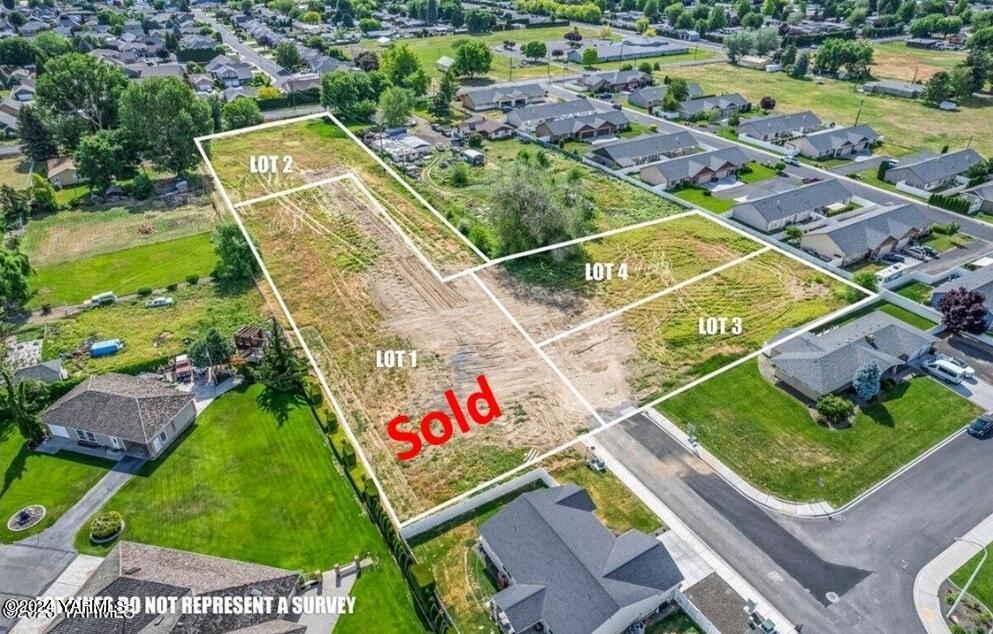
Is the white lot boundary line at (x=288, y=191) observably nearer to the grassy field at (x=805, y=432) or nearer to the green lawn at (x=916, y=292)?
the grassy field at (x=805, y=432)

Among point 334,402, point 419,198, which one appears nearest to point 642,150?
point 419,198

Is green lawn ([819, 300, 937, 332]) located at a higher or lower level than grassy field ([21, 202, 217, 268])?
higher

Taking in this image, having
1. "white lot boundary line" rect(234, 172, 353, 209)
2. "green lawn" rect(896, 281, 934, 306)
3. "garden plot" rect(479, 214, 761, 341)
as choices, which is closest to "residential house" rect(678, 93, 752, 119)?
"garden plot" rect(479, 214, 761, 341)

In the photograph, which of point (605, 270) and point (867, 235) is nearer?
point (605, 270)

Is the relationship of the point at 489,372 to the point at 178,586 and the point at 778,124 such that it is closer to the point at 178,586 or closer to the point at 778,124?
the point at 178,586

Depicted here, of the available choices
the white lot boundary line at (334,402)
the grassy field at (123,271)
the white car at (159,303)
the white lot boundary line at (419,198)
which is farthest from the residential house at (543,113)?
the white car at (159,303)

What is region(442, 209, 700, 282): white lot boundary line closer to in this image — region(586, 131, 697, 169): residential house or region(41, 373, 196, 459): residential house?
region(586, 131, 697, 169): residential house

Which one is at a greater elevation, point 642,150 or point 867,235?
→ point 642,150
